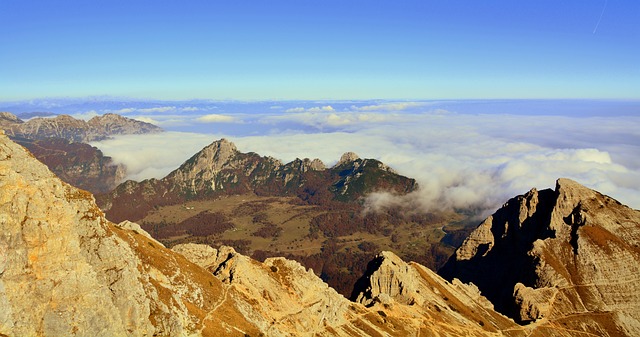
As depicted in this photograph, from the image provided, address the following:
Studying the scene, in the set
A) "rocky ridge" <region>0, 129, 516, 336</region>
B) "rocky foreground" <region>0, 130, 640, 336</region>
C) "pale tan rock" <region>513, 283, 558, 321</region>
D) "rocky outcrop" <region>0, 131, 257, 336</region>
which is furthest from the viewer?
"pale tan rock" <region>513, 283, 558, 321</region>

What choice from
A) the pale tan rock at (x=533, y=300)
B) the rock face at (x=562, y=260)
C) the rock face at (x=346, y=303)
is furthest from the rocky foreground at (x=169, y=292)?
the pale tan rock at (x=533, y=300)

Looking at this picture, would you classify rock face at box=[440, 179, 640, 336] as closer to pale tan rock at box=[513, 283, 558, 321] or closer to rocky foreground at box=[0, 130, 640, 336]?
pale tan rock at box=[513, 283, 558, 321]

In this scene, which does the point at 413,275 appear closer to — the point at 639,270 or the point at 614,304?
the point at 614,304

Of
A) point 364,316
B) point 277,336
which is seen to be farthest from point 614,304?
point 277,336

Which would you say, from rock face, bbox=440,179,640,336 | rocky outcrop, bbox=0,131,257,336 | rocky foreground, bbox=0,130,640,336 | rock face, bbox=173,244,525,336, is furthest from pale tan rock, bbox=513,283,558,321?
rocky outcrop, bbox=0,131,257,336

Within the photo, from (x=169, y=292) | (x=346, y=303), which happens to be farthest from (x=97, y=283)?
(x=346, y=303)

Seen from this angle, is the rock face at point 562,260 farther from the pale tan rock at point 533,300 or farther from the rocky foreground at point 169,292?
the rocky foreground at point 169,292
